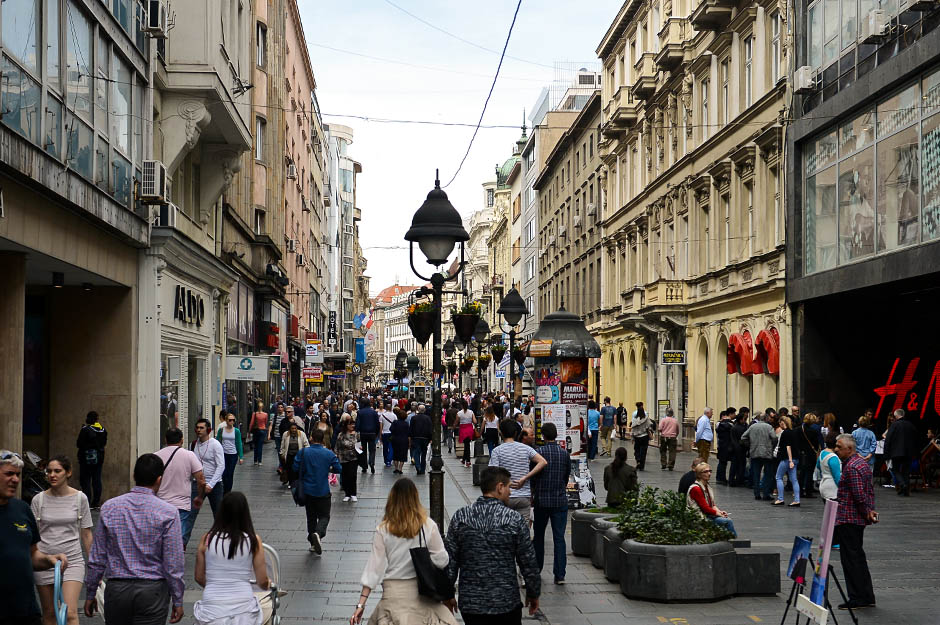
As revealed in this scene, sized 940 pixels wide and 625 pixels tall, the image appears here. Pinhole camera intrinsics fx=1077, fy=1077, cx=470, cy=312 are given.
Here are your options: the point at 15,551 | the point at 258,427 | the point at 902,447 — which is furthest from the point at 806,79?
the point at 15,551

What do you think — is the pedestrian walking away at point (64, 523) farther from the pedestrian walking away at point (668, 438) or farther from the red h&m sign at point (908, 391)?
the pedestrian walking away at point (668, 438)

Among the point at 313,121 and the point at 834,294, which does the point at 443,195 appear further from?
the point at 313,121

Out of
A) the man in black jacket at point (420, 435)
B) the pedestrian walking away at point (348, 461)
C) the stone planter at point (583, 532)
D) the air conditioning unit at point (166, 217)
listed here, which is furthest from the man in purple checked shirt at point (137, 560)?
the man in black jacket at point (420, 435)

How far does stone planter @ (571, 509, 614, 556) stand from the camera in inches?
527

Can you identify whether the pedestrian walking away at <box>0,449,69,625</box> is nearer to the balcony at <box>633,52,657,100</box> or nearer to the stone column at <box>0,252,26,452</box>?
A: the stone column at <box>0,252,26,452</box>

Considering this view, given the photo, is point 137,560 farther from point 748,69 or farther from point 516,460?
point 748,69

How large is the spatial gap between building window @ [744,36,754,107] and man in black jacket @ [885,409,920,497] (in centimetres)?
1243

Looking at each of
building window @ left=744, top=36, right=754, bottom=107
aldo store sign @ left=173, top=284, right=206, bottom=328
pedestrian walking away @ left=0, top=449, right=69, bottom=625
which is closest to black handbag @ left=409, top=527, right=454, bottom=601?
pedestrian walking away @ left=0, top=449, right=69, bottom=625

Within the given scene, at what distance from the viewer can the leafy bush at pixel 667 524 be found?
1078cm

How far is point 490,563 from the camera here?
6.89 meters

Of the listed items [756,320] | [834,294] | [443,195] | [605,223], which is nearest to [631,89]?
Result: [605,223]

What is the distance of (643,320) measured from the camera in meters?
40.0

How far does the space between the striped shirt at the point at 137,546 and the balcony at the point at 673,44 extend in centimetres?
3323

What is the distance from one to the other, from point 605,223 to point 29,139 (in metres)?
41.0
